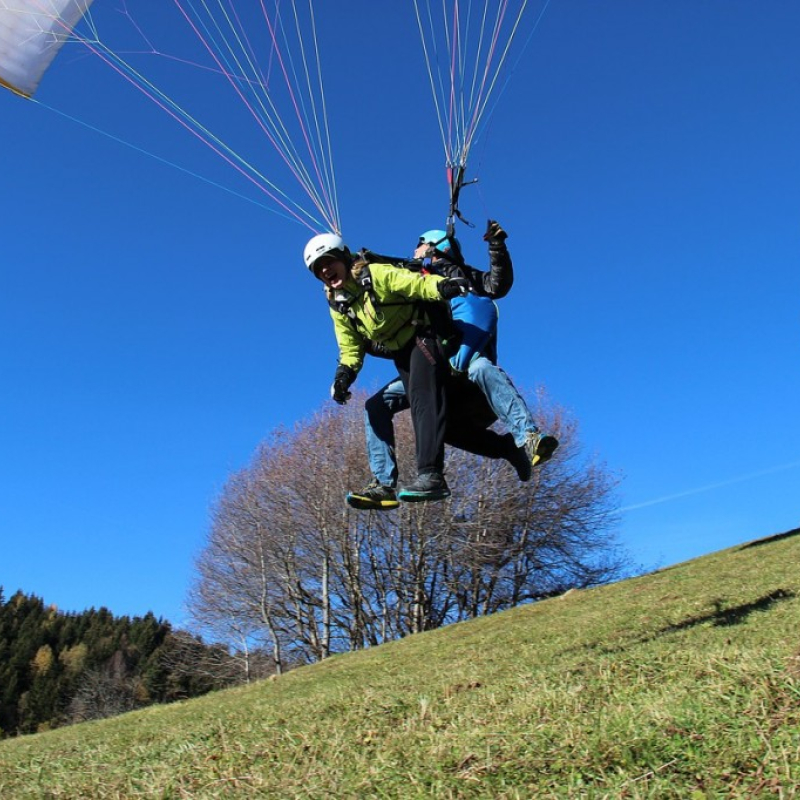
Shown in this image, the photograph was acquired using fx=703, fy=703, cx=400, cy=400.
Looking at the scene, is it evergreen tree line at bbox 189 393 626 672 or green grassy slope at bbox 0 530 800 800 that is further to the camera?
evergreen tree line at bbox 189 393 626 672

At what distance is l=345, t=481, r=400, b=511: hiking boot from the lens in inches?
203

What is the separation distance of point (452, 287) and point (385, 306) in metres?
0.60

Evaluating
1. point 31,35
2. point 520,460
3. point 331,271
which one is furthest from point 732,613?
point 31,35

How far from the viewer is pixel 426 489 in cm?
470

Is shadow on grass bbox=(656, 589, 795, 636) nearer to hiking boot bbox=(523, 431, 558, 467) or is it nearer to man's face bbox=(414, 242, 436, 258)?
hiking boot bbox=(523, 431, 558, 467)

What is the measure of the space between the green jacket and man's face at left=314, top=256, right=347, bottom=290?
6 cm

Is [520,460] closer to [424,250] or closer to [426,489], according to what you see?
[426,489]

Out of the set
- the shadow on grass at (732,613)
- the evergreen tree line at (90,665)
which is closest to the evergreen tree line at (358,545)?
the evergreen tree line at (90,665)

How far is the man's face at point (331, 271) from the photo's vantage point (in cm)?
498

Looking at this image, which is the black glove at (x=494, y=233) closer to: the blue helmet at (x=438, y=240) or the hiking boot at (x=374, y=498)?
the blue helmet at (x=438, y=240)

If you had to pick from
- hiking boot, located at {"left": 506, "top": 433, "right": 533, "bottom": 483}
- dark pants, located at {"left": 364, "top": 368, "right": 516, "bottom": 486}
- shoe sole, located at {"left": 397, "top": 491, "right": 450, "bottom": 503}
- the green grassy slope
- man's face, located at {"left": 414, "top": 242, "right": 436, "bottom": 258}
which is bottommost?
A: the green grassy slope

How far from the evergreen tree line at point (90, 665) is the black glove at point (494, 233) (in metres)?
27.1

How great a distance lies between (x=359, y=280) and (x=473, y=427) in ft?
4.56

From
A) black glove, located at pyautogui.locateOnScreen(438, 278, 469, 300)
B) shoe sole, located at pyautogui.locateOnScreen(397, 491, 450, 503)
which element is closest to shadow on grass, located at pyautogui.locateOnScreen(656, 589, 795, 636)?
shoe sole, located at pyautogui.locateOnScreen(397, 491, 450, 503)
